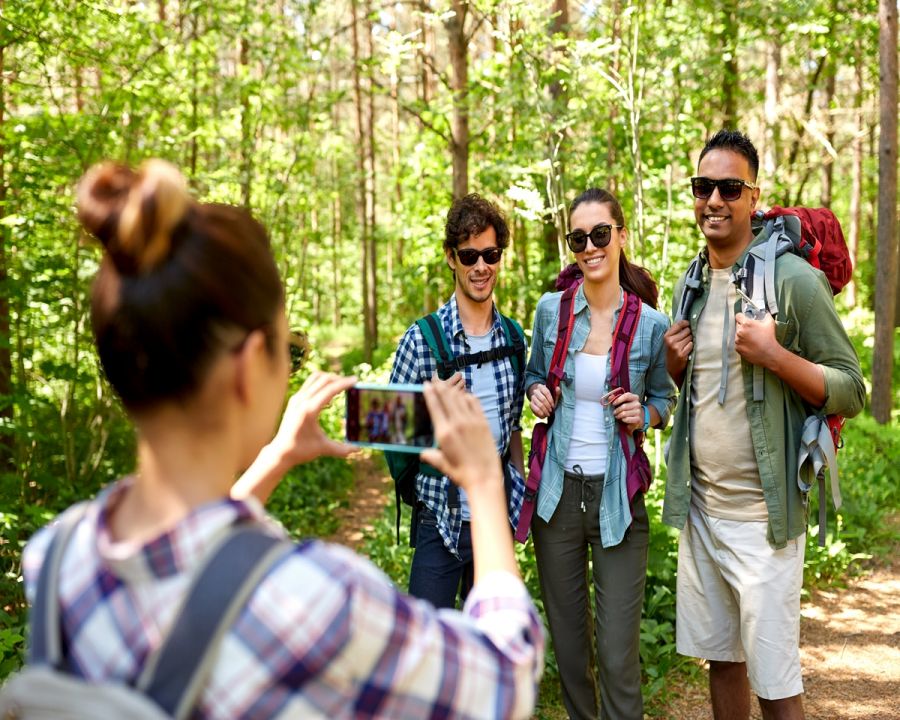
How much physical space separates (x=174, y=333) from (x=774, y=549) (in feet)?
9.12

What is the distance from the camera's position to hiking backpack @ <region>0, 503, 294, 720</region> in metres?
1.00

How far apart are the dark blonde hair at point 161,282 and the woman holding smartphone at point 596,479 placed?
2.47 meters

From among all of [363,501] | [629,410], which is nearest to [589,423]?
[629,410]

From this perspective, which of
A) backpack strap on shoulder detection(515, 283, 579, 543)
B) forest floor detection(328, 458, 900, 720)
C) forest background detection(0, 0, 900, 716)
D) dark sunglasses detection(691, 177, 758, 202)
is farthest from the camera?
forest background detection(0, 0, 900, 716)

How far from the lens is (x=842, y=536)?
6.43 meters

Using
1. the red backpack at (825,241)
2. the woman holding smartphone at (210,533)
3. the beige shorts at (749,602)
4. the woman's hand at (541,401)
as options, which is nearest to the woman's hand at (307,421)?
the woman holding smartphone at (210,533)

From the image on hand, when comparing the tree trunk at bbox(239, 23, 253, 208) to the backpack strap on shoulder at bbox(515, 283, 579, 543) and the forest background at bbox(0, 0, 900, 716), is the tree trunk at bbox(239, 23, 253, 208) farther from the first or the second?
the backpack strap on shoulder at bbox(515, 283, 579, 543)

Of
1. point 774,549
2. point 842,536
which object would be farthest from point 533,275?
point 774,549

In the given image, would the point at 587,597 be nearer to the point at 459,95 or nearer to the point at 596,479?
the point at 596,479

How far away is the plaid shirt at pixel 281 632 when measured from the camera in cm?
103

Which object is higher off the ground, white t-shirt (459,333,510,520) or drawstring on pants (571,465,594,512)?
white t-shirt (459,333,510,520)

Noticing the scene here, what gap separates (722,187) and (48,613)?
9.72ft

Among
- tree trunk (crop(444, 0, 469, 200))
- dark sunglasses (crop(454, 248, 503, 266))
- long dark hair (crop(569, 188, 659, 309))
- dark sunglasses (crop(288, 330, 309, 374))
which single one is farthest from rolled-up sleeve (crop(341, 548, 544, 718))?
tree trunk (crop(444, 0, 469, 200))

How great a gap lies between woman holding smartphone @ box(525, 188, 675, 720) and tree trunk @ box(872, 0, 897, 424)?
6.58 metres
